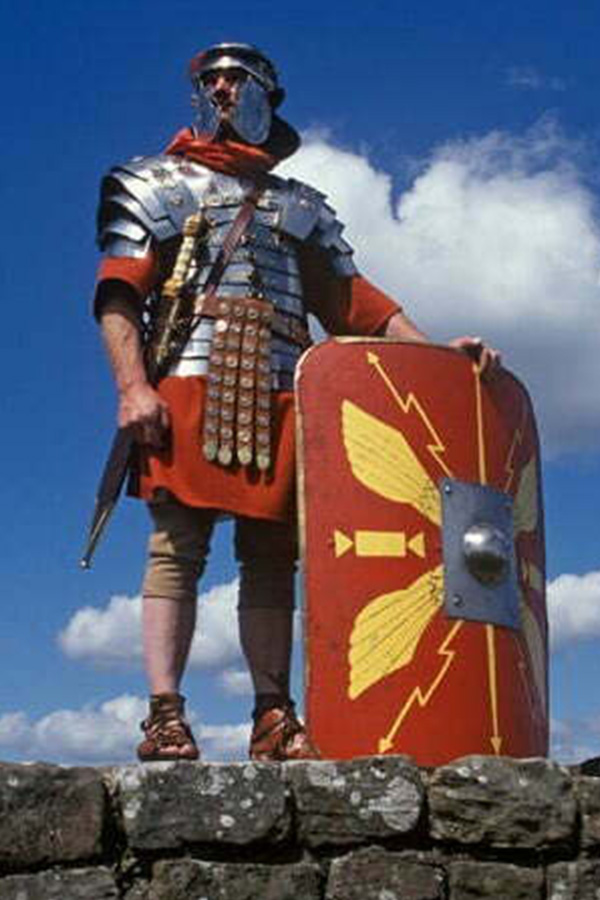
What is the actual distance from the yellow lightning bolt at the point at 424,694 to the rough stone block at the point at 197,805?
1.57 feet

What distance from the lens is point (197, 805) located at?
10.7ft

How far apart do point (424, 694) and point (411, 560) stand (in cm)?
34

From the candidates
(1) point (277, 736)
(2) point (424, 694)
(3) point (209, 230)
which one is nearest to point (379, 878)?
(2) point (424, 694)

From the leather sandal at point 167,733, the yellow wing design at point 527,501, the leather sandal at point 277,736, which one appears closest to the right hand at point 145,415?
the leather sandal at point 167,733

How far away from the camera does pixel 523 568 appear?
4.21 m

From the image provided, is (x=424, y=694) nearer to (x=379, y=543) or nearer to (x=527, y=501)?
(x=379, y=543)

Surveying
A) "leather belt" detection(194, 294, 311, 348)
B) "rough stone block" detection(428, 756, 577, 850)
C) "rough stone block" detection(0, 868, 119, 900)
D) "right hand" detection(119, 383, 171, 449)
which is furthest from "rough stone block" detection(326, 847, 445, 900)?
"leather belt" detection(194, 294, 311, 348)

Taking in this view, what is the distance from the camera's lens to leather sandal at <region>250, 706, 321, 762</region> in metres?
3.93

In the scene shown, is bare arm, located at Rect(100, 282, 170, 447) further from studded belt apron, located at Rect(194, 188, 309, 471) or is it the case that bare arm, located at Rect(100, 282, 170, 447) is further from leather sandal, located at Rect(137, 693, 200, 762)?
leather sandal, located at Rect(137, 693, 200, 762)

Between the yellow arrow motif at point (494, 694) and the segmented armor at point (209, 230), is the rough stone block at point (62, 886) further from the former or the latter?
the segmented armor at point (209, 230)

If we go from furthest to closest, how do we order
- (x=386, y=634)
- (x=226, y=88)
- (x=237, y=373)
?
(x=226, y=88) → (x=237, y=373) → (x=386, y=634)

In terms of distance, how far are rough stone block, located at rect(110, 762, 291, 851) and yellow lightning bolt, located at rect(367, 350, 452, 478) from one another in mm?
1070

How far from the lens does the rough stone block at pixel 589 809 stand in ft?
11.6

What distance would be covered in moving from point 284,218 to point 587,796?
189cm
